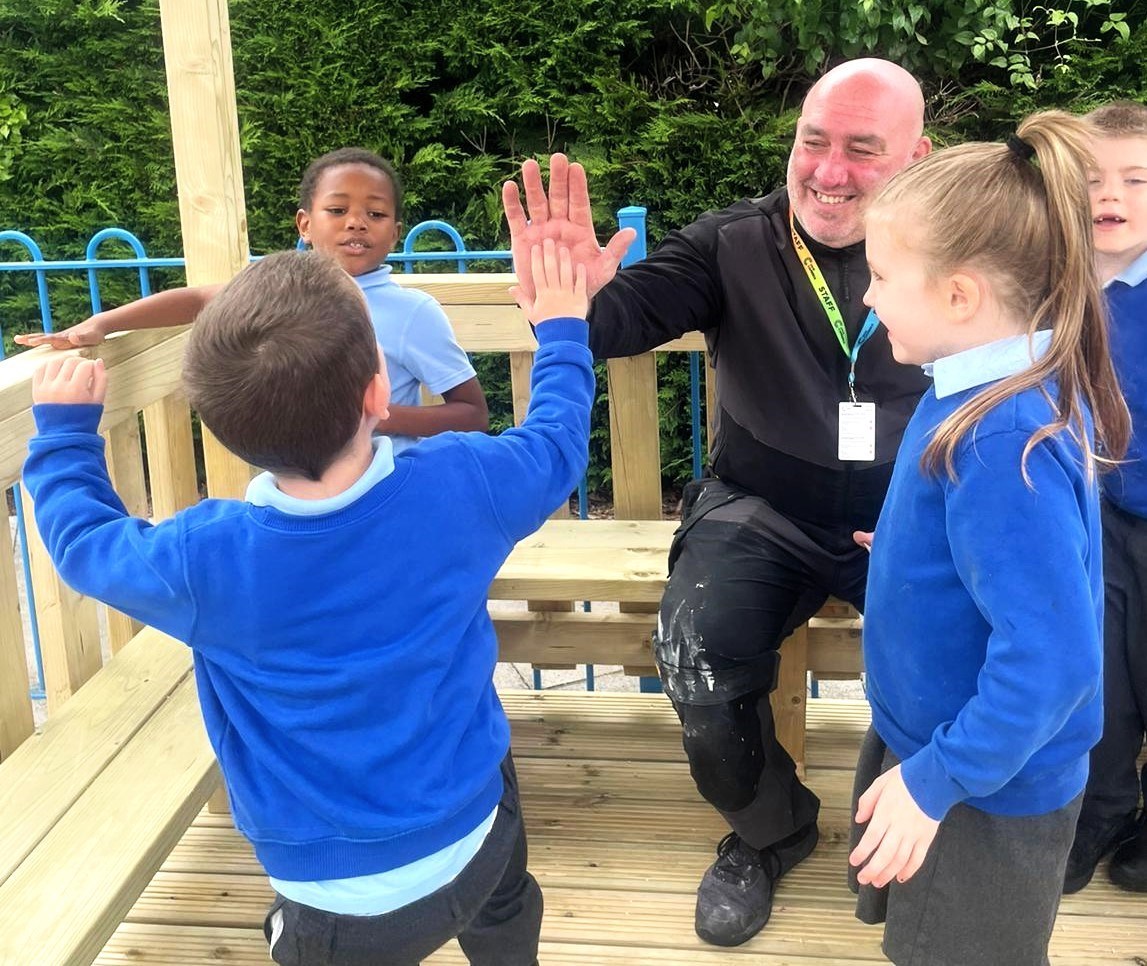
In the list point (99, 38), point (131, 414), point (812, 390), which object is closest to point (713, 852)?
point (812, 390)

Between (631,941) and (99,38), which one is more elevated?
(99,38)

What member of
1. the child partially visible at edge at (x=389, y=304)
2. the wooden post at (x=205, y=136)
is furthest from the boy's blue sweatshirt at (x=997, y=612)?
the wooden post at (x=205, y=136)

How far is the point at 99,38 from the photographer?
581 centimetres

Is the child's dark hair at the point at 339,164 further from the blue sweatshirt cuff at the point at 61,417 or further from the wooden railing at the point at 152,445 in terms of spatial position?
the blue sweatshirt cuff at the point at 61,417

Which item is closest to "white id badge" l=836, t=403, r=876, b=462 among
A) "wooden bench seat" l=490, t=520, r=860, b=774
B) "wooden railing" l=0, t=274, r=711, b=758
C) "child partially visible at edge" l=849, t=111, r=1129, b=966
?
"wooden bench seat" l=490, t=520, r=860, b=774

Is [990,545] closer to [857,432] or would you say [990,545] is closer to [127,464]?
[857,432]

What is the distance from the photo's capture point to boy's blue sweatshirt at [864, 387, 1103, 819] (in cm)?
126

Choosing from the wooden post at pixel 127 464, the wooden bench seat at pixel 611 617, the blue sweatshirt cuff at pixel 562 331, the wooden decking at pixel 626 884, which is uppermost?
the blue sweatshirt cuff at pixel 562 331

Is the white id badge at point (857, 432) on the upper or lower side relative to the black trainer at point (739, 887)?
upper

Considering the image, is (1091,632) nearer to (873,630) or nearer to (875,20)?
(873,630)

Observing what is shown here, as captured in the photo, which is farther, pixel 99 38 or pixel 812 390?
pixel 99 38

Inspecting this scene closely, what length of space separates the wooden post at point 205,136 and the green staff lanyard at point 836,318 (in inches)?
45.6

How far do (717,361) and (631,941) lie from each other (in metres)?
1.20

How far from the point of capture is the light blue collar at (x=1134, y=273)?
2.14 metres
